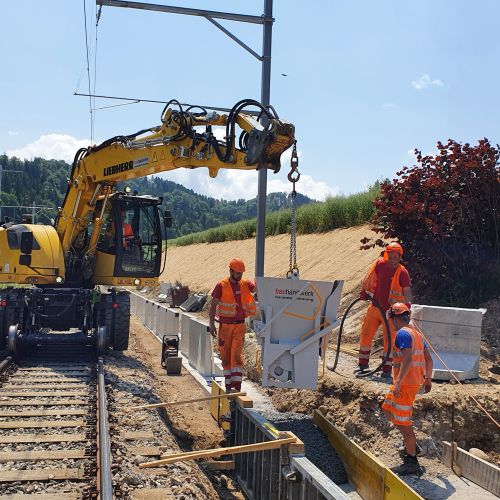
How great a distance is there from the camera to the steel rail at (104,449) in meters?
5.31

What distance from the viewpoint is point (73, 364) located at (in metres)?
11.9

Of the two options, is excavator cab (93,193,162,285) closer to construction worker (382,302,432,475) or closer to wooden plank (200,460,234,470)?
wooden plank (200,460,234,470)

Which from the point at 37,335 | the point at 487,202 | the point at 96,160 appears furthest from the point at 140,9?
the point at 487,202

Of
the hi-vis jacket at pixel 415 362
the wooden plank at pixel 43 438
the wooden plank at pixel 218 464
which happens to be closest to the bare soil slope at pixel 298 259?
the wooden plank at pixel 218 464

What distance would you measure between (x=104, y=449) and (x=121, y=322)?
679cm

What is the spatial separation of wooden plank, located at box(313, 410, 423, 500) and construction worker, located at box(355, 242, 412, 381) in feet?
5.57

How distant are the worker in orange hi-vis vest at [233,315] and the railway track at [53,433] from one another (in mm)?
1770

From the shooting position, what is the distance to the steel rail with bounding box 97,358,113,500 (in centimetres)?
531

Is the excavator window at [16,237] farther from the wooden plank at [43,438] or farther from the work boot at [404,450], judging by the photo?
the work boot at [404,450]

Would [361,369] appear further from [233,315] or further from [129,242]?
[129,242]

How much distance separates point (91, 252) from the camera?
13.1m

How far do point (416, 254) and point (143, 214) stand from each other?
234 inches

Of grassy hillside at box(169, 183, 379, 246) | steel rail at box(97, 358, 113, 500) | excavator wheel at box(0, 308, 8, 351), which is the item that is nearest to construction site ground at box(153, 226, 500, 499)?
steel rail at box(97, 358, 113, 500)

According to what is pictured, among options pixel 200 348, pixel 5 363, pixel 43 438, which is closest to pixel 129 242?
pixel 200 348
